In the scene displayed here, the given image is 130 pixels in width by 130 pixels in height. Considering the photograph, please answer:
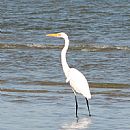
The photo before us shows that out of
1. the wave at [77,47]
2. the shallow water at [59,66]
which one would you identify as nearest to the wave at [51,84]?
the shallow water at [59,66]

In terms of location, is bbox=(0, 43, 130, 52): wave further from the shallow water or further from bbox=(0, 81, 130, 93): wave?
bbox=(0, 81, 130, 93): wave

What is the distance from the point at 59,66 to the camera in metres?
14.3

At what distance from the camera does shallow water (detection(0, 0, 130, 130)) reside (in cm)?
904

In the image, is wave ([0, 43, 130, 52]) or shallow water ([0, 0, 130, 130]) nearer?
shallow water ([0, 0, 130, 130])

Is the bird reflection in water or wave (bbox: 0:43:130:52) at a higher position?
the bird reflection in water

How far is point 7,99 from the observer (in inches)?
415

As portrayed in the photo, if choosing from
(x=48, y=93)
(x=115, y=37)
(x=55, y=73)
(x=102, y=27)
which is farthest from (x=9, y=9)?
(x=48, y=93)

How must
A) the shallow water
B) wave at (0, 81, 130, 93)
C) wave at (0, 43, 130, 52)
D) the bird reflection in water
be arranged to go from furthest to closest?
wave at (0, 43, 130, 52) → wave at (0, 81, 130, 93) → the shallow water → the bird reflection in water

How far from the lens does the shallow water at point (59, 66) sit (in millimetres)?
9039

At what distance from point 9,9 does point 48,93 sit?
17820 millimetres

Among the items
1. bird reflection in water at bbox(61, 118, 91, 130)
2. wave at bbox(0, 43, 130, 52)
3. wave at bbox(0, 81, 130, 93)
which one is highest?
bird reflection in water at bbox(61, 118, 91, 130)

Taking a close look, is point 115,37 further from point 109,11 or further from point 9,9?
point 9,9

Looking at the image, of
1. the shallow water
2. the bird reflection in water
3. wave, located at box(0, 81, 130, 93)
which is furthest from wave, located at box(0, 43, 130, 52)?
the bird reflection in water

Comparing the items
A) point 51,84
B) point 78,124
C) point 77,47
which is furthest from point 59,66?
point 78,124
